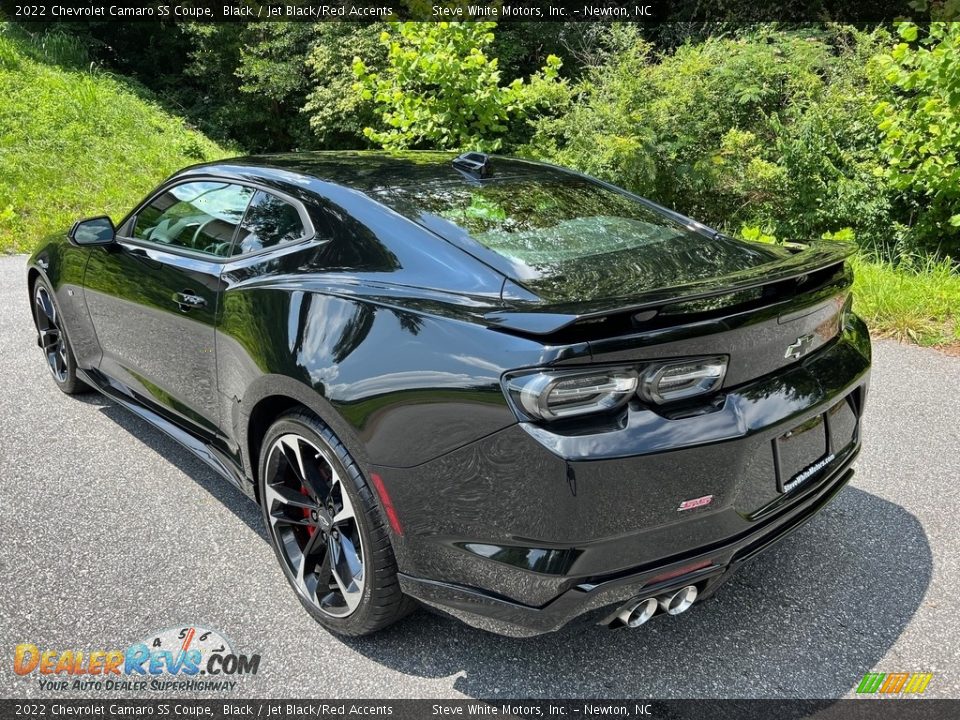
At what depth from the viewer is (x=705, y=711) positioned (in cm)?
Result: 208

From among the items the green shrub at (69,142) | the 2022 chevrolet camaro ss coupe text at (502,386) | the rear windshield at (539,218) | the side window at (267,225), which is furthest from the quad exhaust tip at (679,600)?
the green shrub at (69,142)

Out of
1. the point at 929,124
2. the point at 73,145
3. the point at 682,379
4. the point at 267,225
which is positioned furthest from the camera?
the point at 73,145

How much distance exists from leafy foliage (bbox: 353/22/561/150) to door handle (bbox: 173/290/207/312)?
251 inches

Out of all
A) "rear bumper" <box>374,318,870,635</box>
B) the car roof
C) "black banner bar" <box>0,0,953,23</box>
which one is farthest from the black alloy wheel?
"black banner bar" <box>0,0,953,23</box>

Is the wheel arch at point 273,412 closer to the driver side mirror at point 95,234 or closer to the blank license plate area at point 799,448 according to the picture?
the blank license plate area at point 799,448

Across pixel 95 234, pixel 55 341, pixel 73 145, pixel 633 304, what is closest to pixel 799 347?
pixel 633 304

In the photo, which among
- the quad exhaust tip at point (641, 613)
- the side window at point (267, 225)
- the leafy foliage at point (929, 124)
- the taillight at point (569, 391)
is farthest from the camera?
the leafy foliage at point (929, 124)

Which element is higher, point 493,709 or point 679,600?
point 679,600

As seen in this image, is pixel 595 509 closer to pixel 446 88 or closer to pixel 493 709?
pixel 493 709

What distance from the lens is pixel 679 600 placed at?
2.08m

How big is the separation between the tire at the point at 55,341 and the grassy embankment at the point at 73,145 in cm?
580

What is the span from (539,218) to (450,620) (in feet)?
4.76

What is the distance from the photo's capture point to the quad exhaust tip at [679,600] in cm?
204

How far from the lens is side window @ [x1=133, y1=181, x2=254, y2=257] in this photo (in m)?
2.97
